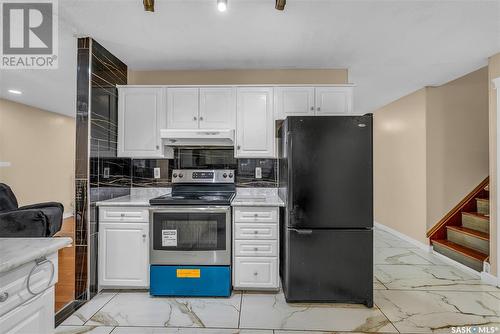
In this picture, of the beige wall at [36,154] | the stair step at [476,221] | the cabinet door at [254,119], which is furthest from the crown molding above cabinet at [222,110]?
the stair step at [476,221]

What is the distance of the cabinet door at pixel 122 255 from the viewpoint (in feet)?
8.63

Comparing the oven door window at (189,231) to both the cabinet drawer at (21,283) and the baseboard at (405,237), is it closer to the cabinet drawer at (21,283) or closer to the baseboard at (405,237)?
the cabinet drawer at (21,283)

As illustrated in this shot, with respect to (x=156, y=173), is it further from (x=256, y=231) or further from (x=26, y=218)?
(x=256, y=231)

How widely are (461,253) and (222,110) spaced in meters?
3.36

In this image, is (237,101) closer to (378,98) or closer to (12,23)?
(12,23)

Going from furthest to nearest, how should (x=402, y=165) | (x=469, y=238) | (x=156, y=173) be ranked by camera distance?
(x=402, y=165)
(x=469, y=238)
(x=156, y=173)

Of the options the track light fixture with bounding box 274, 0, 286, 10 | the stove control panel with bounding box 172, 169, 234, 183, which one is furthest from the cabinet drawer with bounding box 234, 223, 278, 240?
the track light fixture with bounding box 274, 0, 286, 10

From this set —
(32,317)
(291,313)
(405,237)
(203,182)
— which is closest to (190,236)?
(203,182)

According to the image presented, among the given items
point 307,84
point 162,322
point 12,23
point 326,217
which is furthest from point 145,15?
point 162,322

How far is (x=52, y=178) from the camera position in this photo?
291cm

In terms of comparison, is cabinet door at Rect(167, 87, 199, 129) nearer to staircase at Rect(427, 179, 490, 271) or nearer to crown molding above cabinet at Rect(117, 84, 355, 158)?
crown molding above cabinet at Rect(117, 84, 355, 158)

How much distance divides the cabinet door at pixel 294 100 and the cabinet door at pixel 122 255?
185 cm

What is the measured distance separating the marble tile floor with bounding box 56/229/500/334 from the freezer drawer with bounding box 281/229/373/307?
115 mm

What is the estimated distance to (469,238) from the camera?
3.54 meters
